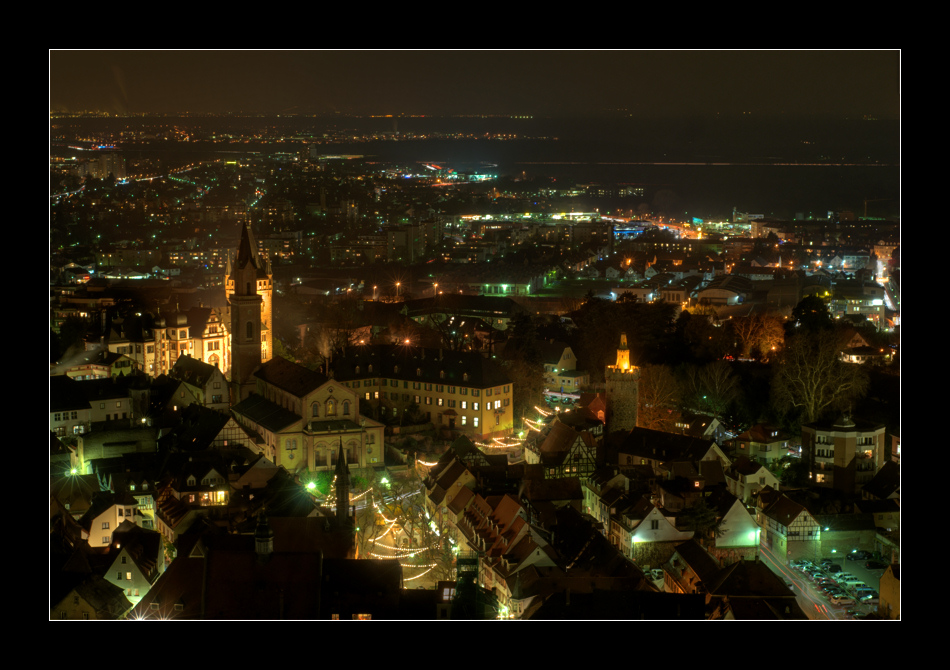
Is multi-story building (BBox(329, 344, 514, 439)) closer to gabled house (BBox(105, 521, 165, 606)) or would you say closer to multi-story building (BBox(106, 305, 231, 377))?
multi-story building (BBox(106, 305, 231, 377))

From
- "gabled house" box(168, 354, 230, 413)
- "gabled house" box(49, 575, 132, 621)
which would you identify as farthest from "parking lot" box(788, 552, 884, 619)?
"gabled house" box(168, 354, 230, 413)

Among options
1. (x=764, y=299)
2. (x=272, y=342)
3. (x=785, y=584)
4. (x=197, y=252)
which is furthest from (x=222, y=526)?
(x=764, y=299)

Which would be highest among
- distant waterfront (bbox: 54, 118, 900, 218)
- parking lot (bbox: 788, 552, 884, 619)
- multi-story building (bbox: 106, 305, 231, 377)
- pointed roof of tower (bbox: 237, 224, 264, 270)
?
distant waterfront (bbox: 54, 118, 900, 218)

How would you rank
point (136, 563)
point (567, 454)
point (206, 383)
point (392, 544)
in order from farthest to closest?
1. point (206, 383)
2. point (567, 454)
3. point (392, 544)
4. point (136, 563)

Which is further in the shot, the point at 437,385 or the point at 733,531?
the point at 437,385

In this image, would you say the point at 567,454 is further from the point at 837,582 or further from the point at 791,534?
the point at 837,582

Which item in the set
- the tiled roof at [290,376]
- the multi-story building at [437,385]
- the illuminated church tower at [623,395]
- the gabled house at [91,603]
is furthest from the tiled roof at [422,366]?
the gabled house at [91,603]

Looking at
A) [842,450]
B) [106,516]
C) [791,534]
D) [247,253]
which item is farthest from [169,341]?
[791,534]
